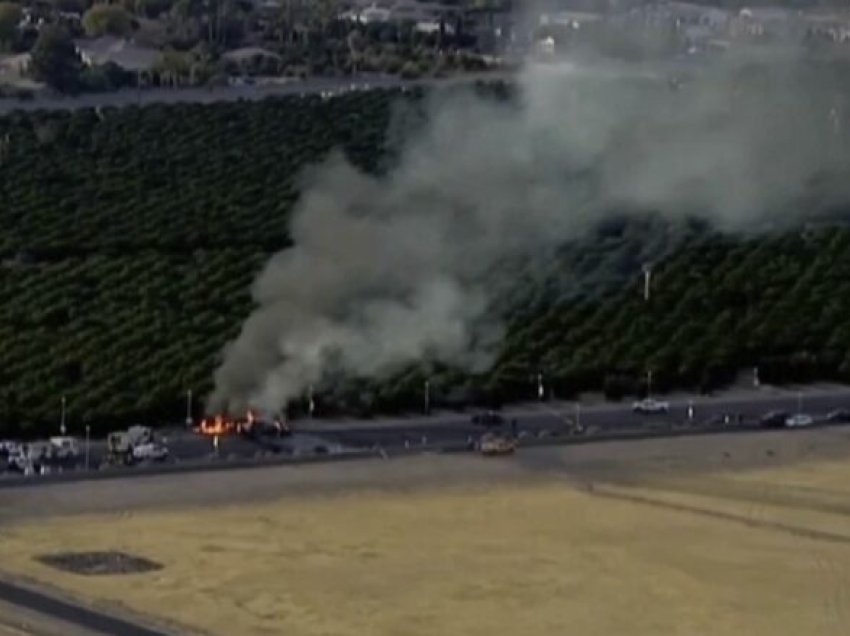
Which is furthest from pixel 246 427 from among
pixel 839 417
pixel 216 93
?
pixel 216 93

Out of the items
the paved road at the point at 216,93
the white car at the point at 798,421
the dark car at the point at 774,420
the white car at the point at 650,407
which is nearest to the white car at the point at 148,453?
the white car at the point at 650,407

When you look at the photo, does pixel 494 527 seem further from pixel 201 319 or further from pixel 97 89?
pixel 97 89

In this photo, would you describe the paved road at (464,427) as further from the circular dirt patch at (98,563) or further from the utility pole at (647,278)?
the circular dirt patch at (98,563)

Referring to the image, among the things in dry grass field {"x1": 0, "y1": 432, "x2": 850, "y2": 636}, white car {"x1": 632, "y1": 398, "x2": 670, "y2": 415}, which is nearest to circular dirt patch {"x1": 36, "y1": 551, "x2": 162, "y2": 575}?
dry grass field {"x1": 0, "y1": 432, "x2": 850, "y2": 636}

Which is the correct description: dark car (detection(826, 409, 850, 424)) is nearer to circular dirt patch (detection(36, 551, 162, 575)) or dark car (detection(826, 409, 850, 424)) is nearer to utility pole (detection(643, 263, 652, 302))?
utility pole (detection(643, 263, 652, 302))

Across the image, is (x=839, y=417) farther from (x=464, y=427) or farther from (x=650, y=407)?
(x=464, y=427)

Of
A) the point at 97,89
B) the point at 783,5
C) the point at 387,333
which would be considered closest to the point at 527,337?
the point at 387,333

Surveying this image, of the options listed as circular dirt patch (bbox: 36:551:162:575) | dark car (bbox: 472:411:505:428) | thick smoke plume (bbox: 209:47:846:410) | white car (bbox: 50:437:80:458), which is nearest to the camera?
circular dirt patch (bbox: 36:551:162:575)
